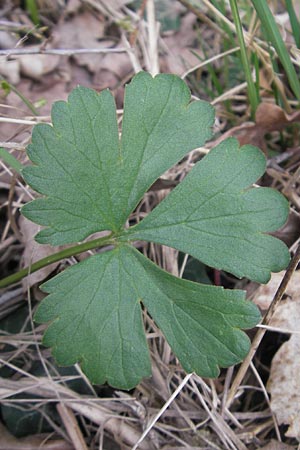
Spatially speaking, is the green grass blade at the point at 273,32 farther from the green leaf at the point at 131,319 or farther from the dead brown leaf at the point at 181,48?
the green leaf at the point at 131,319

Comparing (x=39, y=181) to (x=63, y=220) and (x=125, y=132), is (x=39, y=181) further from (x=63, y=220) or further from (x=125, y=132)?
(x=125, y=132)

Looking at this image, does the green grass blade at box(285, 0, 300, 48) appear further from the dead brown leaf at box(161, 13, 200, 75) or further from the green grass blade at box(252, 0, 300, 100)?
the dead brown leaf at box(161, 13, 200, 75)

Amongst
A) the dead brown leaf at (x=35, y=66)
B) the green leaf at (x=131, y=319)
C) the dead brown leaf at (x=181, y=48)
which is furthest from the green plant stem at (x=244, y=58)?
the dead brown leaf at (x=35, y=66)

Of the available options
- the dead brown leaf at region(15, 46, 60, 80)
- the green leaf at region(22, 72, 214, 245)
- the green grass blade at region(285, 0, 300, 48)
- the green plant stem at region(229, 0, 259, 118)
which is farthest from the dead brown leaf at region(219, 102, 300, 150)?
the dead brown leaf at region(15, 46, 60, 80)

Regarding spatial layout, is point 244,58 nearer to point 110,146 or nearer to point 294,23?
point 294,23

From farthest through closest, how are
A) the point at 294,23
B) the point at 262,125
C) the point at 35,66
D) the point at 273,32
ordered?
the point at 35,66
the point at 262,125
the point at 294,23
the point at 273,32

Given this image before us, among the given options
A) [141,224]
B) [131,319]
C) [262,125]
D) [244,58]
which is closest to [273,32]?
[244,58]

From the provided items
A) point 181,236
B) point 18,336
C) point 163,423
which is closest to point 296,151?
point 181,236
